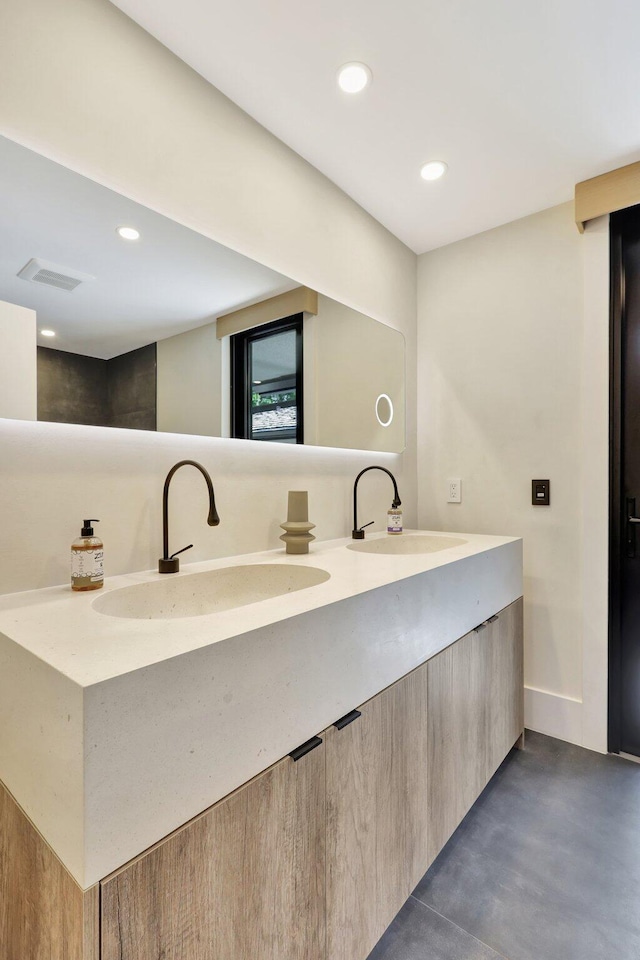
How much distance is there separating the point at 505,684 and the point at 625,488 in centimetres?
89

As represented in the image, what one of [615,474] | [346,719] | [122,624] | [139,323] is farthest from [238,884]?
[615,474]

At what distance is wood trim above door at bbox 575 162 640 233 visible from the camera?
5.71ft

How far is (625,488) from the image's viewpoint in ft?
6.10

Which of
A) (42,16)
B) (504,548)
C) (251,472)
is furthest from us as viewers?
(504,548)

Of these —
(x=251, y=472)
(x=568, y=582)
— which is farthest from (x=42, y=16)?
(x=568, y=582)

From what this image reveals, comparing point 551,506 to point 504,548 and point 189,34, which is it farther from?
point 189,34

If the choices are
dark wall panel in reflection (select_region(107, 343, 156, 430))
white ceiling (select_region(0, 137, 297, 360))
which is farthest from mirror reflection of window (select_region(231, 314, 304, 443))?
dark wall panel in reflection (select_region(107, 343, 156, 430))

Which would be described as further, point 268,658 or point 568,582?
point 568,582

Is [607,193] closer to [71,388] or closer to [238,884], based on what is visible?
[71,388]

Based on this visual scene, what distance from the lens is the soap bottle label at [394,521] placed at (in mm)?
2014

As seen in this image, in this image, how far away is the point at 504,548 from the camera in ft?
5.64

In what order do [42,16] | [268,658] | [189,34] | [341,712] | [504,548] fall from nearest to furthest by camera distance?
[268,658] < [341,712] < [42,16] < [189,34] < [504,548]

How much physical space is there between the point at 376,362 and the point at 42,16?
4.80ft

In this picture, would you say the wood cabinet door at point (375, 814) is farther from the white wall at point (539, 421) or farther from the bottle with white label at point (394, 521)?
the white wall at point (539, 421)
